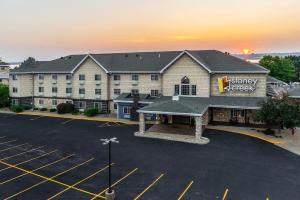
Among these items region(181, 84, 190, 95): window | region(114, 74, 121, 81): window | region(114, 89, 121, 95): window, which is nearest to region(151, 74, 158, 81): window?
region(181, 84, 190, 95): window

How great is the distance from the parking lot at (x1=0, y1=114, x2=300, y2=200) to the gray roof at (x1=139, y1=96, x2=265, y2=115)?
4373 millimetres

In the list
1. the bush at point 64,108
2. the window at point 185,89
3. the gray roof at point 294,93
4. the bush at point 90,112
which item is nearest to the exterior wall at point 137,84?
the bush at point 90,112

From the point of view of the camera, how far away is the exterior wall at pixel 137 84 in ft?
156

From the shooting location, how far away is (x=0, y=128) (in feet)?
130

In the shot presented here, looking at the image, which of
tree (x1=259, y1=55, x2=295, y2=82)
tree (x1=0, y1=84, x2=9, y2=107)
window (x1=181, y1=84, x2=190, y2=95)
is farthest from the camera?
tree (x1=259, y1=55, x2=295, y2=82)

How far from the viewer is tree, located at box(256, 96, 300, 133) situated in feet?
106

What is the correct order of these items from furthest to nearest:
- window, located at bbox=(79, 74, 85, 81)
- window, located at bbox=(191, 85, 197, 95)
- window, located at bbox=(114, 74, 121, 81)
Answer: window, located at bbox=(79, 74, 85, 81), window, located at bbox=(114, 74, 121, 81), window, located at bbox=(191, 85, 197, 95)

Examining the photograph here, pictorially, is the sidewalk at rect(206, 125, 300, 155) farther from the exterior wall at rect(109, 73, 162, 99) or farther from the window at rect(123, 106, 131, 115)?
the window at rect(123, 106, 131, 115)

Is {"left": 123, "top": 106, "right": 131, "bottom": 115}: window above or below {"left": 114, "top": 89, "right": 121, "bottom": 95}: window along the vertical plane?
below

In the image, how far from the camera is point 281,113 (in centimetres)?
3253

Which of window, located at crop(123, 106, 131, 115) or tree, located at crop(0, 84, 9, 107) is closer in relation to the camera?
window, located at crop(123, 106, 131, 115)

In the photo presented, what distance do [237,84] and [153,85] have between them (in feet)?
50.0

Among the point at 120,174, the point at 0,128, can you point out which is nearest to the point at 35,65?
the point at 0,128

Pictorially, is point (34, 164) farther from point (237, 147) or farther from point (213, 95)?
point (213, 95)
